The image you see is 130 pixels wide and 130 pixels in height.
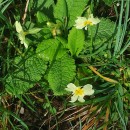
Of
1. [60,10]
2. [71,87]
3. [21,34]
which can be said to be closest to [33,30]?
[21,34]

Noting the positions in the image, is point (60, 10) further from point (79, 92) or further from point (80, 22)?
point (79, 92)

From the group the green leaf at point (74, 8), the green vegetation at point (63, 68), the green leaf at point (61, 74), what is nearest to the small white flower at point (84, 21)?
Result: the green vegetation at point (63, 68)

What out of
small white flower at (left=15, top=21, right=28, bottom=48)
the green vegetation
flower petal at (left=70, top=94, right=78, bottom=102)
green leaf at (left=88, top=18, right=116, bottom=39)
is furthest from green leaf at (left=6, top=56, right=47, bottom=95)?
green leaf at (left=88, top=18, right=116, bottom=39)

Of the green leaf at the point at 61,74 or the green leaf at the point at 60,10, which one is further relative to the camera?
the green leaf at the point at 60,10

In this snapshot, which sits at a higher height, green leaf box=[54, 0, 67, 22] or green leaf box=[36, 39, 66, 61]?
green leaf box=[54, 0, 67, 22]

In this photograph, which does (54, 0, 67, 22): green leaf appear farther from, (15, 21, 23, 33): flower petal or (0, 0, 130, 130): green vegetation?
(15, 21, 23, 33): flower petal

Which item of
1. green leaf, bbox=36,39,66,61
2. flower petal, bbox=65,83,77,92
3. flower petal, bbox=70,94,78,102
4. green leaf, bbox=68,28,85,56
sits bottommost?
flower petal, bbox=70,94,78,102

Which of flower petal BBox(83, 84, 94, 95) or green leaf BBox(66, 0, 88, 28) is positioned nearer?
flower petal BBox(83, 84, 94, 95)

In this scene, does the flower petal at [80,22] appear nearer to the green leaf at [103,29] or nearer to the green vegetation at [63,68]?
the green vegetation at [63,68]
